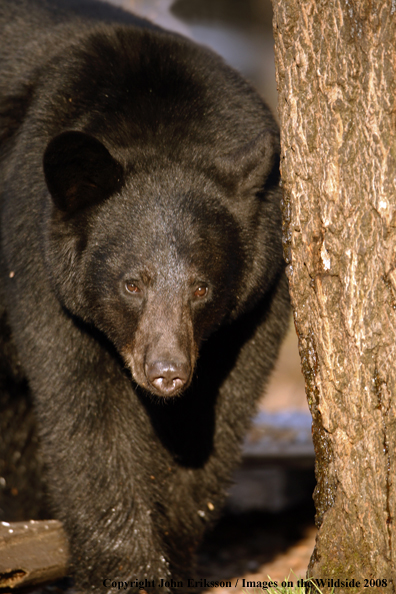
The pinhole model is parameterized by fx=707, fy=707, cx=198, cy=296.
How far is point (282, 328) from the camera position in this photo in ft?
13.8

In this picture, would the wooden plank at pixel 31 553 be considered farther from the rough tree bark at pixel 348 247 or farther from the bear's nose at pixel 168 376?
the rough tree bark at pixel 348 247

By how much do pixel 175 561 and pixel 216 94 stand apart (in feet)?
8.73

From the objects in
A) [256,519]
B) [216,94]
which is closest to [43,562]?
[216,94]

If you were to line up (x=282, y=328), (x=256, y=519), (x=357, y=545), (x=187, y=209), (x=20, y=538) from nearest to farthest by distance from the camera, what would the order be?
Answer: (x=357, y=545) < (x=187, y=209) < (x=20, y=538) < (x=282, y=328) < (x=256, y=519)

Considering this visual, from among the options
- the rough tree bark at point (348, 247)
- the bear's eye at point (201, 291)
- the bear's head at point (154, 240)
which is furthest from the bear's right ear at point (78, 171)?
the rough tree bark at point (348, 247)

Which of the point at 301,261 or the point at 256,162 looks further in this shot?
the point at 256,162

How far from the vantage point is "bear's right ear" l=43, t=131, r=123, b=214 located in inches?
129

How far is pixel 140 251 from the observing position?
3.39 meters

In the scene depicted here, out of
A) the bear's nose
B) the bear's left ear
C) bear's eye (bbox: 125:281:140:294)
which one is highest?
the bear's left ear

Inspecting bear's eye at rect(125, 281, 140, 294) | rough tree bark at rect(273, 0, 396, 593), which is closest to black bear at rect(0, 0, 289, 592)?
bear's eye at rect(125, 281, 140, 294)

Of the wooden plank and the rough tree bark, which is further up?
the rough tree bark

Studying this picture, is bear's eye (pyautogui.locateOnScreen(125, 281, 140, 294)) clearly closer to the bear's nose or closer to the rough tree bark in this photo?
the bear's nose

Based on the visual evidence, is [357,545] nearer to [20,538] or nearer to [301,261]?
[301,261]

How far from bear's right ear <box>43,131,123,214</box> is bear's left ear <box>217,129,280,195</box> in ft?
1.88
